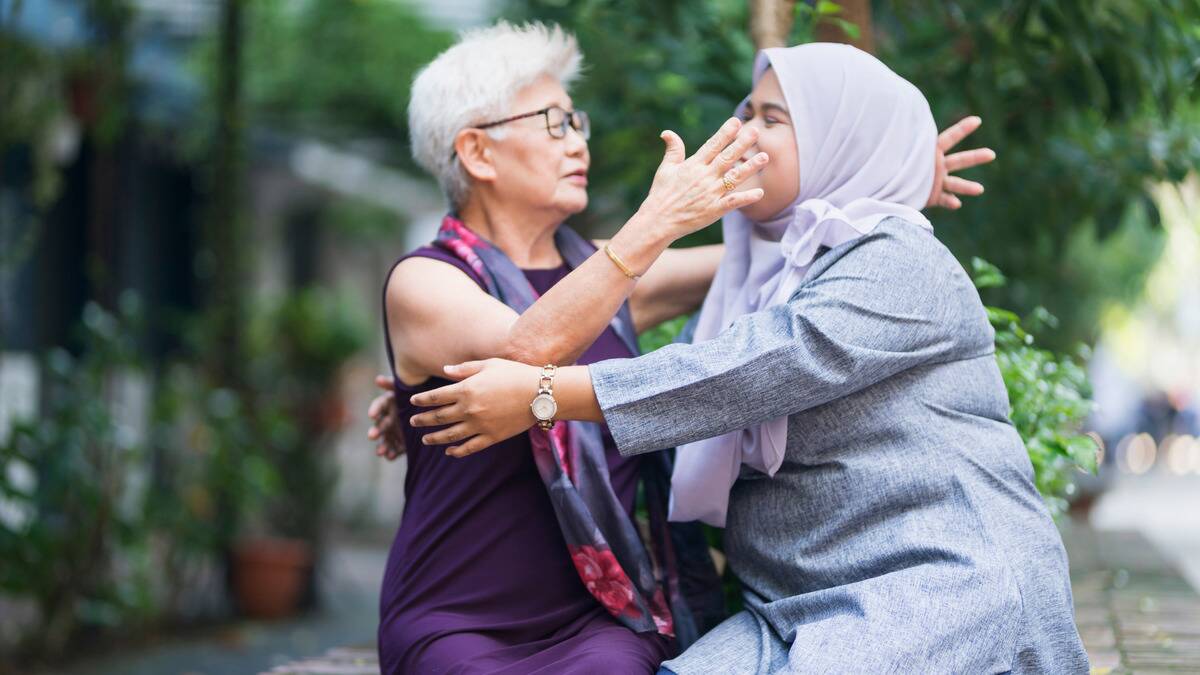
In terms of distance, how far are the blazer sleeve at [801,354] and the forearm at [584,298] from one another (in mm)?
89

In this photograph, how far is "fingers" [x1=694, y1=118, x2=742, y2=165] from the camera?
231 cm

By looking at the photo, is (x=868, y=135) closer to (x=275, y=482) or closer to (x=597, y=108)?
(x=597, y=108)

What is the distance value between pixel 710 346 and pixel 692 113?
1679 millimetres

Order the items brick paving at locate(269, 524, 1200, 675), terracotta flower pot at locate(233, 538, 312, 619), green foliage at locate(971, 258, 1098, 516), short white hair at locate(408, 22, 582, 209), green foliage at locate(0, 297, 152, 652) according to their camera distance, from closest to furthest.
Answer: short white hair at locate(408, 22, 582, 209)
green foliage at locate(971, 258, 1098, 516)
brick paving at locate(269, 524, 1200, 675)
green foliage at locate(0, 297, 152, 652)
terracotta flower pot at locate(233, 538, 312, 619)

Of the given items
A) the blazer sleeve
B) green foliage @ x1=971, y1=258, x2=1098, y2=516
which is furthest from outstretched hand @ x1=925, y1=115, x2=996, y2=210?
the blazer sleeve

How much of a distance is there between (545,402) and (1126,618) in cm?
232

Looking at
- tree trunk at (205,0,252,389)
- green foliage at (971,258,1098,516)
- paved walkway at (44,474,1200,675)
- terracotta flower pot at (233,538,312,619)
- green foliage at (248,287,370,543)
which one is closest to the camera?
green foliage at (971,258,1098,516)

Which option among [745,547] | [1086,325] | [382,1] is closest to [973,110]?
[745,547]

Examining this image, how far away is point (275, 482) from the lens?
7.38m

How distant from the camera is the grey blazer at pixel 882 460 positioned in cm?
216

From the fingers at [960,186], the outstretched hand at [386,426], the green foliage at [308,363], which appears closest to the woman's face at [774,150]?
the fingers at [960,186]

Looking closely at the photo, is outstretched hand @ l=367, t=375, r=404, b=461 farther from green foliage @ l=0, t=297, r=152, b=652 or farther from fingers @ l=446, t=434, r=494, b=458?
green foliage @ l=0, t=297, r=152, b=652

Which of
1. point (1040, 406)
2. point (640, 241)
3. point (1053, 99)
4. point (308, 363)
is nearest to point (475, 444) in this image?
point (640, 241)

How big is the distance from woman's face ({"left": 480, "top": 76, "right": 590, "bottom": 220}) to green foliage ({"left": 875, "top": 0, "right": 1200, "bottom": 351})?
1300 millimetres
